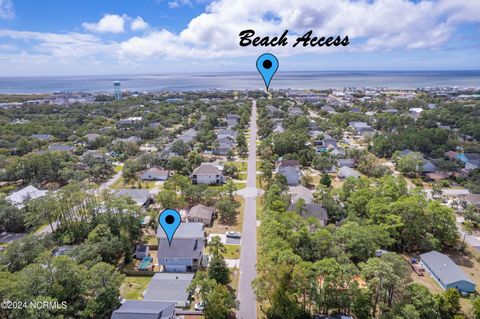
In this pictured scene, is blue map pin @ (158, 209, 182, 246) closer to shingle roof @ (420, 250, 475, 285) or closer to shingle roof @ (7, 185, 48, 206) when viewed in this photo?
shingle roof @ (7, 185, 48, 206)

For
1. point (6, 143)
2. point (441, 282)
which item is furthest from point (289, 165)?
point (6, 143)

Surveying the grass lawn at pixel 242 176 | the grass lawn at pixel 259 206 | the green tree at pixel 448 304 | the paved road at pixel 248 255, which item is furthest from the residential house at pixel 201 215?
the green tree at pixel 448 304

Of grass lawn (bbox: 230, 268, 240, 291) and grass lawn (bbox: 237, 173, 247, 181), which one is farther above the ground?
grass lawn (bbox: 237, 173, 247, 181)

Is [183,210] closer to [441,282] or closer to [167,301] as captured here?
[167,301]

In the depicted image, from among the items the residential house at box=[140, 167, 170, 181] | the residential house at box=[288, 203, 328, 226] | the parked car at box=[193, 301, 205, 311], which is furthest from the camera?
the residential house at box=[140, 167, 170, 181]

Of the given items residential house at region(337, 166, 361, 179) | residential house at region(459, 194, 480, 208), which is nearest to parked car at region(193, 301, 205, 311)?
residential house at region(337, 166, 361, 179)

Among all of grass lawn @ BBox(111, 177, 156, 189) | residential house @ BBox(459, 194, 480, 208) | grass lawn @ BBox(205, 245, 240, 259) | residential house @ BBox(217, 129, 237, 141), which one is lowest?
grass lawn @ BBox(205, 245, 240, 259)
